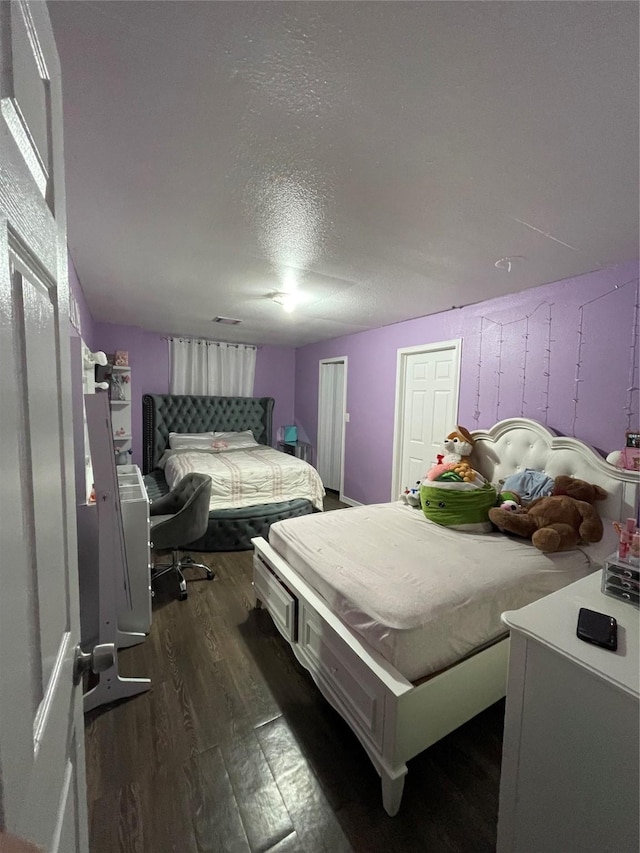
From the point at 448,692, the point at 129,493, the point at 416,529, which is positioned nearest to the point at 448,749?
the point at 448,692

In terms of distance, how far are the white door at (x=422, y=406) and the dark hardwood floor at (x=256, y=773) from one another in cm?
227

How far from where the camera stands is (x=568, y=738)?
0.92m

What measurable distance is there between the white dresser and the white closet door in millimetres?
4120

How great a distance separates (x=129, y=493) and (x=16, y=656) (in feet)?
7.18

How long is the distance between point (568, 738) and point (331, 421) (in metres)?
4.64

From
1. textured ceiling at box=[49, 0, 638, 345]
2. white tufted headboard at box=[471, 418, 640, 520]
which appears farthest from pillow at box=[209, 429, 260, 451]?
white tufted headboard at box=[471, 418, 640, 520]

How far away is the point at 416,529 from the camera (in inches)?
94.2

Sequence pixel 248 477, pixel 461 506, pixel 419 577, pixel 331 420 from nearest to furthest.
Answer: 1. pixel 419 577
2. pixel 461 506
3. pixel 248 477
4. pixel 331 420

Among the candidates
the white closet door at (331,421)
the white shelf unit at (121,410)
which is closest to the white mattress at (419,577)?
the white shelf unit at (121,410)

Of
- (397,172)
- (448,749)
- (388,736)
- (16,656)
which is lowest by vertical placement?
(448,749)

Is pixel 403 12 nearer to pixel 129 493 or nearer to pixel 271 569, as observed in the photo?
pixel 271 569

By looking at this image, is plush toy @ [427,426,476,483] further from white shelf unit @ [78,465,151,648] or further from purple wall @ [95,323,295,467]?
purple wall @ [95,323,295,467]

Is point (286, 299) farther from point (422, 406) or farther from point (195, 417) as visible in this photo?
point (195, 417)

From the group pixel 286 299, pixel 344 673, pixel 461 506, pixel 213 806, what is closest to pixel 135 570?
pixel 213 806
